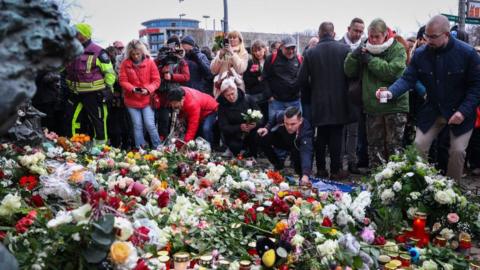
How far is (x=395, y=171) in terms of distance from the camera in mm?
3793

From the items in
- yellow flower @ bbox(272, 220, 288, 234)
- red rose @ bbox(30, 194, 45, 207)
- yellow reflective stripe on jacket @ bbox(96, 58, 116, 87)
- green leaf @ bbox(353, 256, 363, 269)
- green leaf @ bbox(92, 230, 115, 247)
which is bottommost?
green leaf @ bbox(353, 256, 363, 269)

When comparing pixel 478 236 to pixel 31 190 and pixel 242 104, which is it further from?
pixel 242 104

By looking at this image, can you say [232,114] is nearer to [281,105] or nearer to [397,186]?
[281,105]

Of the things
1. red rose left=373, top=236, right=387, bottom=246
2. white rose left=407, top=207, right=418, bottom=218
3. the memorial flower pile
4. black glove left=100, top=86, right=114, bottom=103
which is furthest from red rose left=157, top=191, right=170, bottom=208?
black glove left=100, top=86, right=114, bottom=103

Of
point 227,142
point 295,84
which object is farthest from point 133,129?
point 295,84

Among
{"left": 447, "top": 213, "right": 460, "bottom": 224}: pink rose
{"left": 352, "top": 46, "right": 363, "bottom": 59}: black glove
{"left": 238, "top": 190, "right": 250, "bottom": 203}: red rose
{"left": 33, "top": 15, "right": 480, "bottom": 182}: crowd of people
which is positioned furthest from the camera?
{"left": 352, "top": 46, "right": 363, "bottom": 59}: black glove

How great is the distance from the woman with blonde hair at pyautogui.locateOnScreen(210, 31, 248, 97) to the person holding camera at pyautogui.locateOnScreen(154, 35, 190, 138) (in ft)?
1.41

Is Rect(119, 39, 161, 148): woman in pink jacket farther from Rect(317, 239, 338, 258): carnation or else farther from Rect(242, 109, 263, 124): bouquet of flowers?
Rect(317, 239, 338, 258): carnation

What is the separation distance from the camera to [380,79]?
5.66m

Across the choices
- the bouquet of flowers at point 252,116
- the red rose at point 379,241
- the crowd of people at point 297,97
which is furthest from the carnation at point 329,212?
the bouquet of flowers at point 252,116

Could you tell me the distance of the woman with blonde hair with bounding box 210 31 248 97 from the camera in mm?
7059

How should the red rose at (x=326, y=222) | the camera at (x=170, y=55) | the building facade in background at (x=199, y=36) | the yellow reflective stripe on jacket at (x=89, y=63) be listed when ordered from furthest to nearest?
the building facade in background at (x=199, y=36) → the camera at (x=170, y=55) → the yellow reflective stripe on jacket at (x=89, y=63) → the red rose at (x=326, y=222)

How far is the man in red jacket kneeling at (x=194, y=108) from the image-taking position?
6527mm

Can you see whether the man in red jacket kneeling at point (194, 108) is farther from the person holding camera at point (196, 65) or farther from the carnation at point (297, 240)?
the carnation at point (297, 240)
